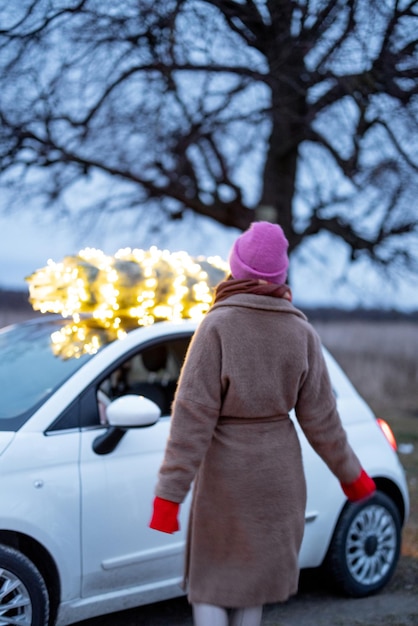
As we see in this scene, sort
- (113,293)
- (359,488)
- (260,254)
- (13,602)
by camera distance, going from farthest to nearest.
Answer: (113,293)
(13,602)
(359,488)
(260,254)

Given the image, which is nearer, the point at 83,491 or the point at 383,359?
the point at 83,491

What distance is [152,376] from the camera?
5.27 m

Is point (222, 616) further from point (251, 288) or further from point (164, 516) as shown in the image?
point (251, 288)

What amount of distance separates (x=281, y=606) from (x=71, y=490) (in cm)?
175

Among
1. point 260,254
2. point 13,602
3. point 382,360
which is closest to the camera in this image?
point 260,254

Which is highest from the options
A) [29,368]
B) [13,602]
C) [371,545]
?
[29,368]

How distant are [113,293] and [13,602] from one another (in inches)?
60.5

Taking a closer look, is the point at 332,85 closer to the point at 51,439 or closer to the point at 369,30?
the point at 369,30

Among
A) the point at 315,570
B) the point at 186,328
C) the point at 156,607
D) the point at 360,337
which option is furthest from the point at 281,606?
the point at 360,337

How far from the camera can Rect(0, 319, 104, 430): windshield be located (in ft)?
12.0

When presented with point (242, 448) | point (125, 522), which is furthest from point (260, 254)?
point (125, 522)

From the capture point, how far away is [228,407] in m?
2.73

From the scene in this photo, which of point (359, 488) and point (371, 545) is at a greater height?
point (359, 488)

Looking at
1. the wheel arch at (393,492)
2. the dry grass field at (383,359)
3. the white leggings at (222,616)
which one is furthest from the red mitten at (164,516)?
the dry grass field at (383,359)
